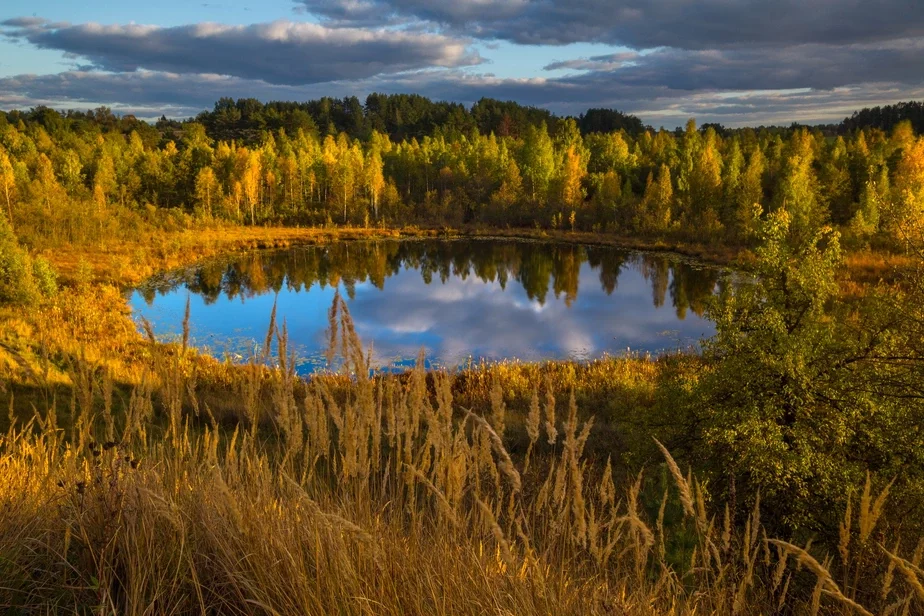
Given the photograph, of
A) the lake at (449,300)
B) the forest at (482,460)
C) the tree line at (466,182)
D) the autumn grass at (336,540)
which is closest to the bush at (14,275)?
the forest at (482,460)

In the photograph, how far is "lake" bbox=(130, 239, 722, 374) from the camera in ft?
68.2

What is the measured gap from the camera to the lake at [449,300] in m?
20.8

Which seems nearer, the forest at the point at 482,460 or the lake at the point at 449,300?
the forest at the point at 482,460

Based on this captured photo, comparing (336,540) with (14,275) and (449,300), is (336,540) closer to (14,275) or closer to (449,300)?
(14,275)

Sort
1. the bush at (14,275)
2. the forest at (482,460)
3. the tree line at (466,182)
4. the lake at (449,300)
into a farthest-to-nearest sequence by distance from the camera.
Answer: the tree line at (466,182) → the lake at (449,300) → the bush at (14,275) → the forest at (482,460)

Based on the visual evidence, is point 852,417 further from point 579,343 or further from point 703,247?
point 703,247

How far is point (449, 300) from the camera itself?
93.8 feet

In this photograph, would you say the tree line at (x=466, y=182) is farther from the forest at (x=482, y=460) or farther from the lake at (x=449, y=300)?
the lake at (x=449, y=300)

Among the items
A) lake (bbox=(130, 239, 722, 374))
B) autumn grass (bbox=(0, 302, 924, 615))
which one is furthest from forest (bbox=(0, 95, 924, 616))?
lake (bbox=(130, 239, 722, 374))

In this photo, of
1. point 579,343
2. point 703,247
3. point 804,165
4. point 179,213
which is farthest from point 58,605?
point 179,213

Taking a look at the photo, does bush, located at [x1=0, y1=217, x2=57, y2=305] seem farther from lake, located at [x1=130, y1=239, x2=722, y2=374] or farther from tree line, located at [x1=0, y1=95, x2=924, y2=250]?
tree line, located at [x1=0, y1=95, x2=924, y2=250]

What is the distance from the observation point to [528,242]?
46.9 meters

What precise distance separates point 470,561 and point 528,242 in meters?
45.3

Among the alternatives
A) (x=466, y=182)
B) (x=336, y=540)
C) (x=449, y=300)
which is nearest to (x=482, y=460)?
(x=336, y=540)
